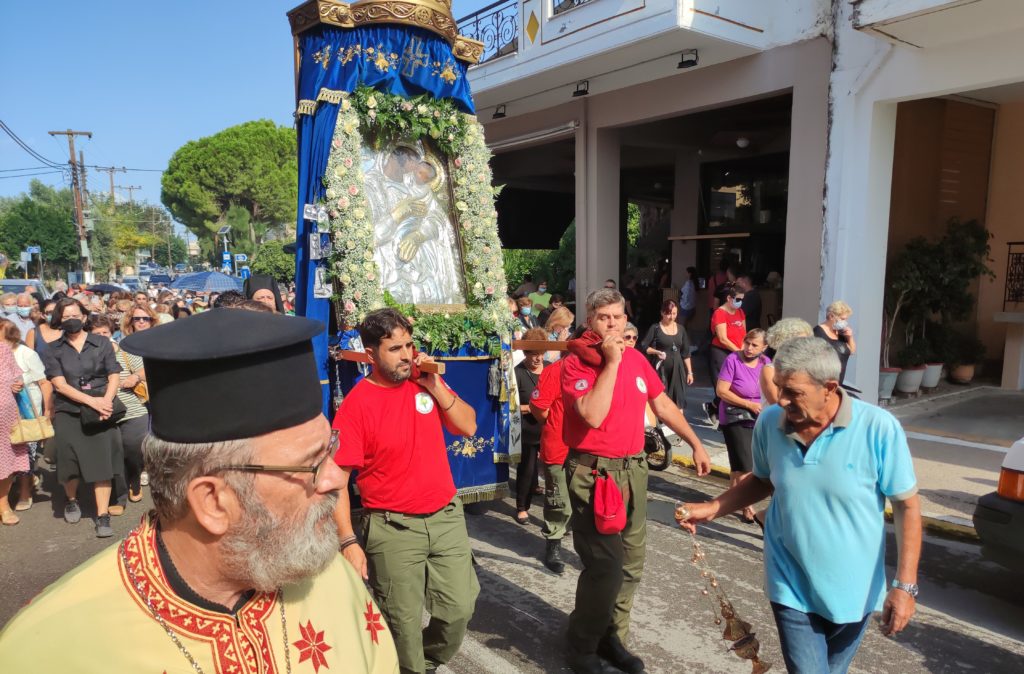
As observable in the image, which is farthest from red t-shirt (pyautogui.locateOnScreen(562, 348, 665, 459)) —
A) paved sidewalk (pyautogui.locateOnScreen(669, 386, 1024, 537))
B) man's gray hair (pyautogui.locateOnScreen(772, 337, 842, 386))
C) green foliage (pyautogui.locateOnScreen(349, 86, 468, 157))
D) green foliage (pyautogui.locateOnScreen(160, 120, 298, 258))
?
green foliage (pyautogui.locateOnScreen(160, 120, 298, 258))

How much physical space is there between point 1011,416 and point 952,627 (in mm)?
6201

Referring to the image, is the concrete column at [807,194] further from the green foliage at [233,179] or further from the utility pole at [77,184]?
the green foliage at [233,179]

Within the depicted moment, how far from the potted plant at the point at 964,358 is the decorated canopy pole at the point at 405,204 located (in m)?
8.61

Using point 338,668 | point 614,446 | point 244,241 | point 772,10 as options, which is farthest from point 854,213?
point 244,241

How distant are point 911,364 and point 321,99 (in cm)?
910

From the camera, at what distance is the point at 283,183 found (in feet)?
179

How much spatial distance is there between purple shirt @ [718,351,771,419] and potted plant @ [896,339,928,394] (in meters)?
5.65

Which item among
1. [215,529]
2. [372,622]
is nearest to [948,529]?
[372,622]

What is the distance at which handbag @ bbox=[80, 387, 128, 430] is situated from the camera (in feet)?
19.2

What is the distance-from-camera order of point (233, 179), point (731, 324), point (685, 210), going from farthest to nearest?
point (233, 179)
point (685, 210)
point (731, 324)

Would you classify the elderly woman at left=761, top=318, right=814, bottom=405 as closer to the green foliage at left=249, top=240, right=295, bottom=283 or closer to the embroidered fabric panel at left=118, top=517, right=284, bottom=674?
the embroidered fabric panel at left=118, top=517, right=284, bottom=674

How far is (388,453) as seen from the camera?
3.05 meters

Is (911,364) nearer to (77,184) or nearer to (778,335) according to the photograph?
(778,335)

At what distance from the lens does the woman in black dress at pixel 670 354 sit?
7.98 metres
